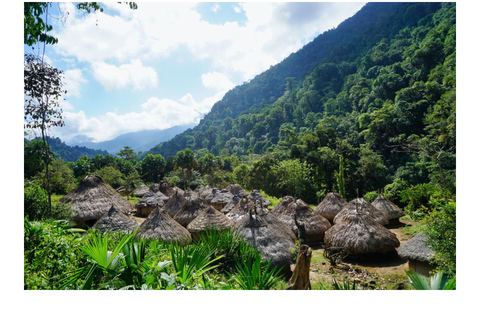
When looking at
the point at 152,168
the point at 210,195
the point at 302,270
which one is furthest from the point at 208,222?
the point at 152,168

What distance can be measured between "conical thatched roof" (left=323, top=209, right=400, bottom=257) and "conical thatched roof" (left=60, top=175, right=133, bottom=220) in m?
9.85

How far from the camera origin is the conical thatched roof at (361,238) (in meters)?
9.65

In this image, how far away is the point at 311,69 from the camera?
253 feet

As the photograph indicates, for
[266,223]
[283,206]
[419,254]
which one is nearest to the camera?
[419,254]

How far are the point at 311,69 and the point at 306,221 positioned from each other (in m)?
73.2

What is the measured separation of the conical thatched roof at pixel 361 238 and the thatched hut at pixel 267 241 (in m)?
2.88

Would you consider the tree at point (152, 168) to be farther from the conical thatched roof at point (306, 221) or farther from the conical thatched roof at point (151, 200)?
the conical thatched roof at point (306, 221)

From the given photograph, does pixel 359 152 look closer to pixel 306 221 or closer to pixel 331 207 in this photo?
pixel 331 207

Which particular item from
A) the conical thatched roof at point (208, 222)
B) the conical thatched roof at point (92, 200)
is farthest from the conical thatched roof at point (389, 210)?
the conical thatched roof at point (92, 200)
